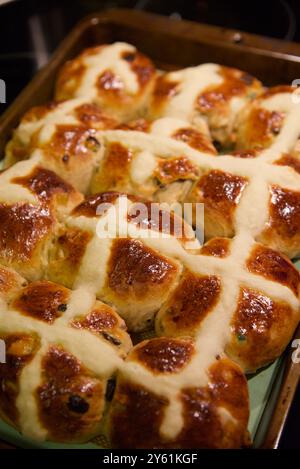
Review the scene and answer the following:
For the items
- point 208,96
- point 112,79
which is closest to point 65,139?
point 112,79

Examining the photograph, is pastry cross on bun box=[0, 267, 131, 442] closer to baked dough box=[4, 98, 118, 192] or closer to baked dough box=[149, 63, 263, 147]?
baked dough box=[4, 98, 118, 192]

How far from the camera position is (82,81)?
240 centimetres

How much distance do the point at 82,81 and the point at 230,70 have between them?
2.20ft

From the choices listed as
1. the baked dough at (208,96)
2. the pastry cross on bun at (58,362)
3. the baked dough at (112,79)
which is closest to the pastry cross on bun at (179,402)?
the pastry cross on bun at (58,362)

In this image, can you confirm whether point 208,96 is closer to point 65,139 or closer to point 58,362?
point 65,139

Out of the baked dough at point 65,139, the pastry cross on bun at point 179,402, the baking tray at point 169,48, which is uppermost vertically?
the baking tray at point 169,48

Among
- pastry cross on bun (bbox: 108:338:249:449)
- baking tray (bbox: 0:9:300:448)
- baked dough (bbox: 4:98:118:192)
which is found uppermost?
baking tray (bbox: 0:9:300:448)

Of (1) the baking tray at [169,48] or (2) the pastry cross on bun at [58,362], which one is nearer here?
(2) the pastry cross on bun at [58,362]

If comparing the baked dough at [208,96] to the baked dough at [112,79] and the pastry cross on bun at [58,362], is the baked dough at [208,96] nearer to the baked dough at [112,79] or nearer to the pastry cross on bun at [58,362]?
the baked dough at [112,79]

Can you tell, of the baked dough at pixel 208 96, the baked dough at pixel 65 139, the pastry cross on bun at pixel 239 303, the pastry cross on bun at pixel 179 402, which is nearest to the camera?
the pastry cross on bun at pixel 179 402

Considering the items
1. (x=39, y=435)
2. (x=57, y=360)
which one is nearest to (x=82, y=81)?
(x=57, y=360)

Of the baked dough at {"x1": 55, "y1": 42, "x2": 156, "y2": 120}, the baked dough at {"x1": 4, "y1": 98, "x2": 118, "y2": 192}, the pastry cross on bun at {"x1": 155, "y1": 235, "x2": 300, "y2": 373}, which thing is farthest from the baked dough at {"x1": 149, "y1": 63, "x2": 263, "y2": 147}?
the pastry cross on bun at {"x1": 155, "y1": 235, "x2": 300, "y2": 373}

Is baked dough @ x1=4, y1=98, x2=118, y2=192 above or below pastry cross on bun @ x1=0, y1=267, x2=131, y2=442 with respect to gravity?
above

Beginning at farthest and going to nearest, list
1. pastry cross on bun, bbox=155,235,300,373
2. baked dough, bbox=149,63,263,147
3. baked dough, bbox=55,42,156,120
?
baked dough, bbox=55,42,156,120
baked dough, bbox=149,63,263,147
pastry cross on bun, bbox=155,235,300,373
